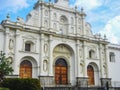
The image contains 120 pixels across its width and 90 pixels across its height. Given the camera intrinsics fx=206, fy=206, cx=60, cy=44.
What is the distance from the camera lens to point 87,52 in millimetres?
34344

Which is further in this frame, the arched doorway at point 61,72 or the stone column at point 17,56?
the arched doorway at point 61,72

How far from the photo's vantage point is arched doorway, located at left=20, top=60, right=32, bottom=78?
28.5 metres

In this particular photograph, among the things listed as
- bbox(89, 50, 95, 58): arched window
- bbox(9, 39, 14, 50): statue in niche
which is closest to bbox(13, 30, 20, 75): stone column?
bbox(9, 39, 14, 50): statue in niche

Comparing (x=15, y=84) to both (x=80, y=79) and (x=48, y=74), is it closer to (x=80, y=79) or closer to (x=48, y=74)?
(x=48, y=74)

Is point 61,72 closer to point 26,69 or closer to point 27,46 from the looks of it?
point 26,69

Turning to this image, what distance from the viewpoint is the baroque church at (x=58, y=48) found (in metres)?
27.9

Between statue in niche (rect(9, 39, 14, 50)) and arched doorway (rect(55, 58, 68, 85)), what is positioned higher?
statue in niche (rect(9, 39, 14, 50))

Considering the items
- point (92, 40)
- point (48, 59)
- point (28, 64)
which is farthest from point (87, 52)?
point (28, 64)

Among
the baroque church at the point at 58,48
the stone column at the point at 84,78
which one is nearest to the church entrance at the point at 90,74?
the baroque church at the point at 58,48

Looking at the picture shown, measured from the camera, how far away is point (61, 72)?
105ft

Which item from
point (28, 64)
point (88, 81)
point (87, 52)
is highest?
point (87, 52)

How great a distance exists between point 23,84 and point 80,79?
42.4ft

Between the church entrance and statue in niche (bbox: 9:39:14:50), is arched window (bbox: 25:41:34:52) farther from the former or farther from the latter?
the church entrance

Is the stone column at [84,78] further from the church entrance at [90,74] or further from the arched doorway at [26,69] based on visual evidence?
the arched doorway at [26,69]
